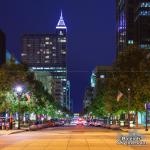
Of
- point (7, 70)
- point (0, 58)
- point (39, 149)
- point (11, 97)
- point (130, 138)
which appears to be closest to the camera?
point (39, 149)

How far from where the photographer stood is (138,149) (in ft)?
113

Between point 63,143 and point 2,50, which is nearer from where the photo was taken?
point 63,143

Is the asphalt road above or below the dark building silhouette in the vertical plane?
below

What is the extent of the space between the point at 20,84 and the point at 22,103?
345 centimetres

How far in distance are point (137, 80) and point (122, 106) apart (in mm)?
10303

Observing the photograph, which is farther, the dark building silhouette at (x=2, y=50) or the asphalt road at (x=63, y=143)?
the dark building silhouette at (x=2, y=50)

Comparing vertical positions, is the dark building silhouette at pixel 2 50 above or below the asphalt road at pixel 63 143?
above

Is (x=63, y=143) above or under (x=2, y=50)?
under

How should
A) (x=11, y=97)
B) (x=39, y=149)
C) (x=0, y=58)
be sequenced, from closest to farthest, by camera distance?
(x=39, y=149)
(x=11, y=97)
(x=0, y=58)

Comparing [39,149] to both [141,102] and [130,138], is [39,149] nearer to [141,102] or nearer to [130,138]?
[130,138]

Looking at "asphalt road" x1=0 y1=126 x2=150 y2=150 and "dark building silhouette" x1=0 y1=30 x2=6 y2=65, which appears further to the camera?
"dark building silhouette" x1=0 y1=30 x2=6 y2=65

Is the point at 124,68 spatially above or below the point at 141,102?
above

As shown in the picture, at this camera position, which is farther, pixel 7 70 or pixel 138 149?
pixel 7 70

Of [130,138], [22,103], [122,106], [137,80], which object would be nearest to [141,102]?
[137,80]
